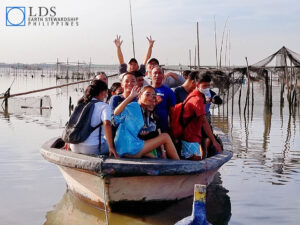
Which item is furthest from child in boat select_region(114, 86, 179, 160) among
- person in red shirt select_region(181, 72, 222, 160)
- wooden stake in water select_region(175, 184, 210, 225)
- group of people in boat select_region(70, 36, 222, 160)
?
wooden stake in water select_region(175, 184, 210, 225)

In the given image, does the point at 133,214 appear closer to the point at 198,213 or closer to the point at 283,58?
the point at 198,213

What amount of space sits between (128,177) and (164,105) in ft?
4.63

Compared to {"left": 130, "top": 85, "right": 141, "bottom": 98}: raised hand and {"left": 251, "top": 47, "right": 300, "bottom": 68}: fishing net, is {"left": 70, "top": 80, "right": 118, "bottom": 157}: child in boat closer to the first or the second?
{"left": 130, "top": 85, "right": 141, "bottom": 98}: raised hand

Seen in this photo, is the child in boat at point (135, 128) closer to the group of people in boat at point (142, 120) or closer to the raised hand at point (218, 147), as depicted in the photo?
the group of people in boat at point (142, 120)

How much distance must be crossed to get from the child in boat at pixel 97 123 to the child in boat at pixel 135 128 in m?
0.15

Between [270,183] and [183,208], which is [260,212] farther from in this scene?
[270,183]

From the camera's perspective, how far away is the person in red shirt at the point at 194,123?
6.56m

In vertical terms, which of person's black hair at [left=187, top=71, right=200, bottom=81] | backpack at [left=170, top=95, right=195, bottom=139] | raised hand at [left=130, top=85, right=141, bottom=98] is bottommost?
backpack at [left=170, top=95, right=195, bottom=139]

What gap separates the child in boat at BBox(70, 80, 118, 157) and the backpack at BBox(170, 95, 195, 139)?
1107 millimetres

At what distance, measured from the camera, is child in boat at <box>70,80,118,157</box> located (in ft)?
19.5

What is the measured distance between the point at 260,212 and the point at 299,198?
107 centimetres

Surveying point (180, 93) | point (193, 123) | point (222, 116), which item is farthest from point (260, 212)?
point (222, 116)

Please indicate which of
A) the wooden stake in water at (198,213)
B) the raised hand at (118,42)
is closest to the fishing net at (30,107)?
the raised hand at (118,42)

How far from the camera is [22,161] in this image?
10.4 meters
